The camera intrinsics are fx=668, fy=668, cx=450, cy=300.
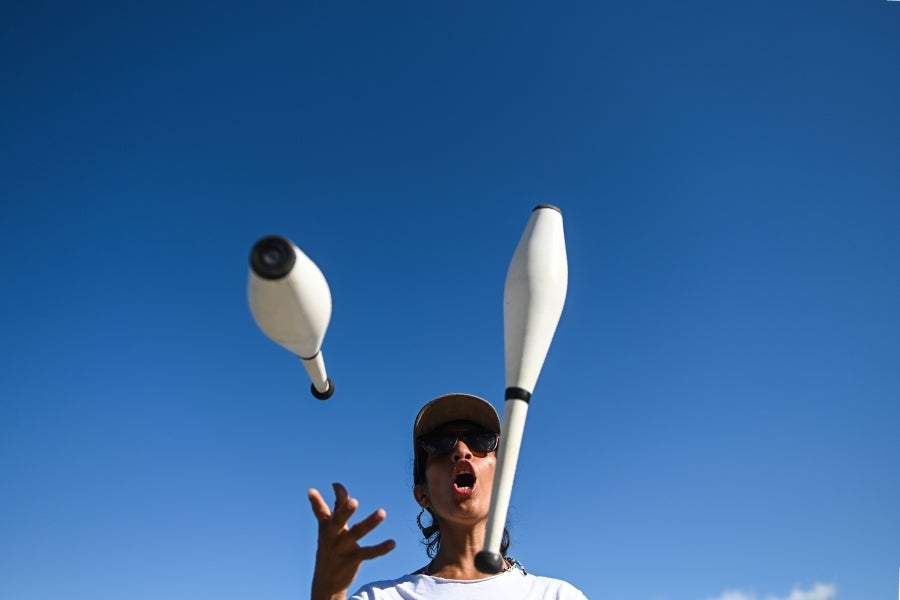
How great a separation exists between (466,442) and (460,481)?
28 centimetres

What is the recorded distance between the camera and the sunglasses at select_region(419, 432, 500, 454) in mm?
4520

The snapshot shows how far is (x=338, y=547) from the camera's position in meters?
2.97

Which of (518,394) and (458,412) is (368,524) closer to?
(518,394)

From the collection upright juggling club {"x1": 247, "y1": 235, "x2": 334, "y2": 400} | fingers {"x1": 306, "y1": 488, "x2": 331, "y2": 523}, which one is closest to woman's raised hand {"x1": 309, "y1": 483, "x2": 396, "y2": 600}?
fingers {"x1": 306, "y1": 488, "x2": 331, "y2": 523}

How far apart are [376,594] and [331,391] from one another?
1.24 metres

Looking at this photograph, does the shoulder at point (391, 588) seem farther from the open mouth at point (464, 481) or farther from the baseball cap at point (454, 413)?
the baseball cap at point (454, 413)

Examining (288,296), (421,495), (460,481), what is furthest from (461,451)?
(288,296)

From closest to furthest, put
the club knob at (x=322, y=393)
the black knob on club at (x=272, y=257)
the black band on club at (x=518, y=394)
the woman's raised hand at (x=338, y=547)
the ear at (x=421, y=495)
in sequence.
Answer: the black knob on club at (x=272, y=257) → the woman's raised hand at (x=338, y=547) → the black band on club at (x=518, y=394) → the club knob at (x=322, y=393) → the ear at (x=421, y=495)

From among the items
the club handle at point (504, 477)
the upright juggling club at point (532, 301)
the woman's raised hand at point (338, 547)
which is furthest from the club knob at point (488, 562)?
the upright juggling club at point (532, 301)

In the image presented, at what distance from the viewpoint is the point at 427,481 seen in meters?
4.57

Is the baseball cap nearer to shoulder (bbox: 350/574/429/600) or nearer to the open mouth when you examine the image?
the open mouth

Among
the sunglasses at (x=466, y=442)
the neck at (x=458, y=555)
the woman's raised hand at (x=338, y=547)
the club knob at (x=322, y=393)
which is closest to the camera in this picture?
the woman's raised hand at (x=338, y=547)

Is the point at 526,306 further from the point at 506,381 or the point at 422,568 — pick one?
the point at 422,568

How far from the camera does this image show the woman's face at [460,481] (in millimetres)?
4211
